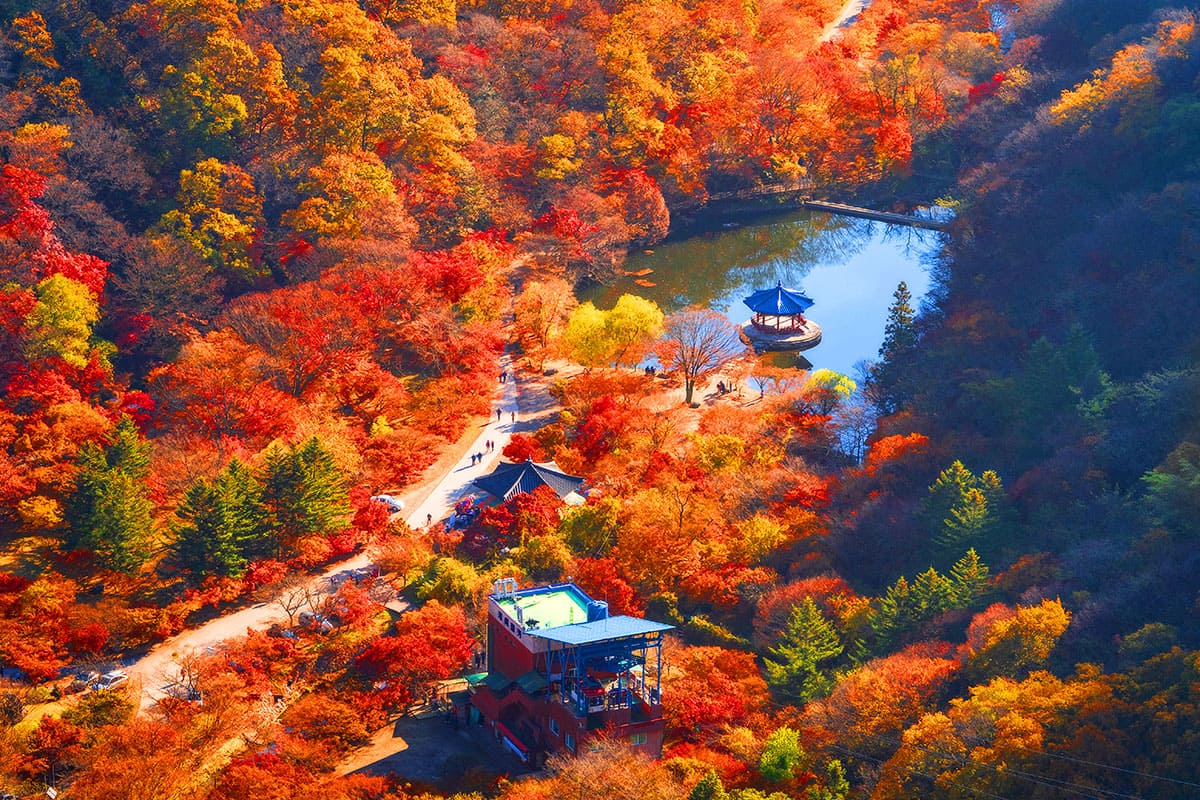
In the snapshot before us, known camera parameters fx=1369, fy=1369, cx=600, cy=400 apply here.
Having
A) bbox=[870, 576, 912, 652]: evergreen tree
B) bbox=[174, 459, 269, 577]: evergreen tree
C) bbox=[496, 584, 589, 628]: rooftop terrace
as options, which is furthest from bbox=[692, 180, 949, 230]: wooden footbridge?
bbox=[496, 584, 589, 628]: rooftop terrace

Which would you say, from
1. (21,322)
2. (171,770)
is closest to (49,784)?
(171,770)

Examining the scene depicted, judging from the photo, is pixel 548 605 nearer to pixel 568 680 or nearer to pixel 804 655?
pixel 568 680

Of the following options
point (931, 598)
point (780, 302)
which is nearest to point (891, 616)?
point (931, 598)

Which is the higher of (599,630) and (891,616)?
(599,630)

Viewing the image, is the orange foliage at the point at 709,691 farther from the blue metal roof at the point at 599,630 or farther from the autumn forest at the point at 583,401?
the blue metal roof at the point at 599,630

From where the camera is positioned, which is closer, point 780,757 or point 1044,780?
point 1044,780

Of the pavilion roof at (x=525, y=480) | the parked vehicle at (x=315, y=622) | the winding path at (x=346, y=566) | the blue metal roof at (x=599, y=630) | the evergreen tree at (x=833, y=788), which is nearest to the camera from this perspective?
the evergreen tree at (x=833, y=788)

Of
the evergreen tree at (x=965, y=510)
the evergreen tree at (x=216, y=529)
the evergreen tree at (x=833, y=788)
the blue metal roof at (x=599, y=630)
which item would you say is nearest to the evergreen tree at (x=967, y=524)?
the evergreen tree at (x=965, y=510)
